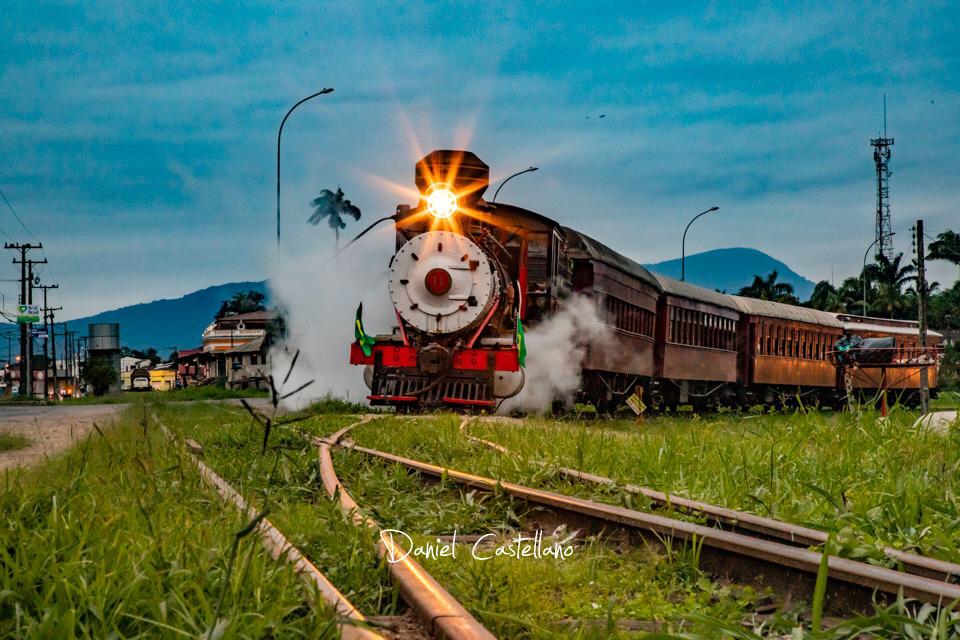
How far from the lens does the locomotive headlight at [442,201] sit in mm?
13562

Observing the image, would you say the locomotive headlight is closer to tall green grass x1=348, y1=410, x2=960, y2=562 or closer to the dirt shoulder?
tall green grass x1=348, y1=410, x2=960, y2=562

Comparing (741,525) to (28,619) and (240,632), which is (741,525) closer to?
(240,632)

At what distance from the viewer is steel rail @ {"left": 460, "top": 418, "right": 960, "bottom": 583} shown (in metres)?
3.32

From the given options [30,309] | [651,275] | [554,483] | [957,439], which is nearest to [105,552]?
[554,483]

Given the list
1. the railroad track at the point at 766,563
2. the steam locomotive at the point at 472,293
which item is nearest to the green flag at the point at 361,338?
the steam locomotive at the point at 472,293

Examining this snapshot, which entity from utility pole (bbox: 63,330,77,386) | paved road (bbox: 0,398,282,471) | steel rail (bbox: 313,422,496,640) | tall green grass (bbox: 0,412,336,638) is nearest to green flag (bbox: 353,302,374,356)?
paved road (bbox: 0,398,282,471)

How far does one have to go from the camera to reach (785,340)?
27.1 meters

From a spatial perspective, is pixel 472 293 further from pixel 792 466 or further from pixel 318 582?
pixel 318 582

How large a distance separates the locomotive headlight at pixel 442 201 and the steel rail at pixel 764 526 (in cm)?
784

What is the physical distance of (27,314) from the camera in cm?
5806

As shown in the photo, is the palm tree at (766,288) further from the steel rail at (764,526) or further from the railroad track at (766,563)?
the railroad track at (766,563)

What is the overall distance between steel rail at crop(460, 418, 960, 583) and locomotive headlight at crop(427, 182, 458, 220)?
25.7 ft

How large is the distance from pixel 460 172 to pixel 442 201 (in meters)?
0.61

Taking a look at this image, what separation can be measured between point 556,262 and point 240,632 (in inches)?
476
